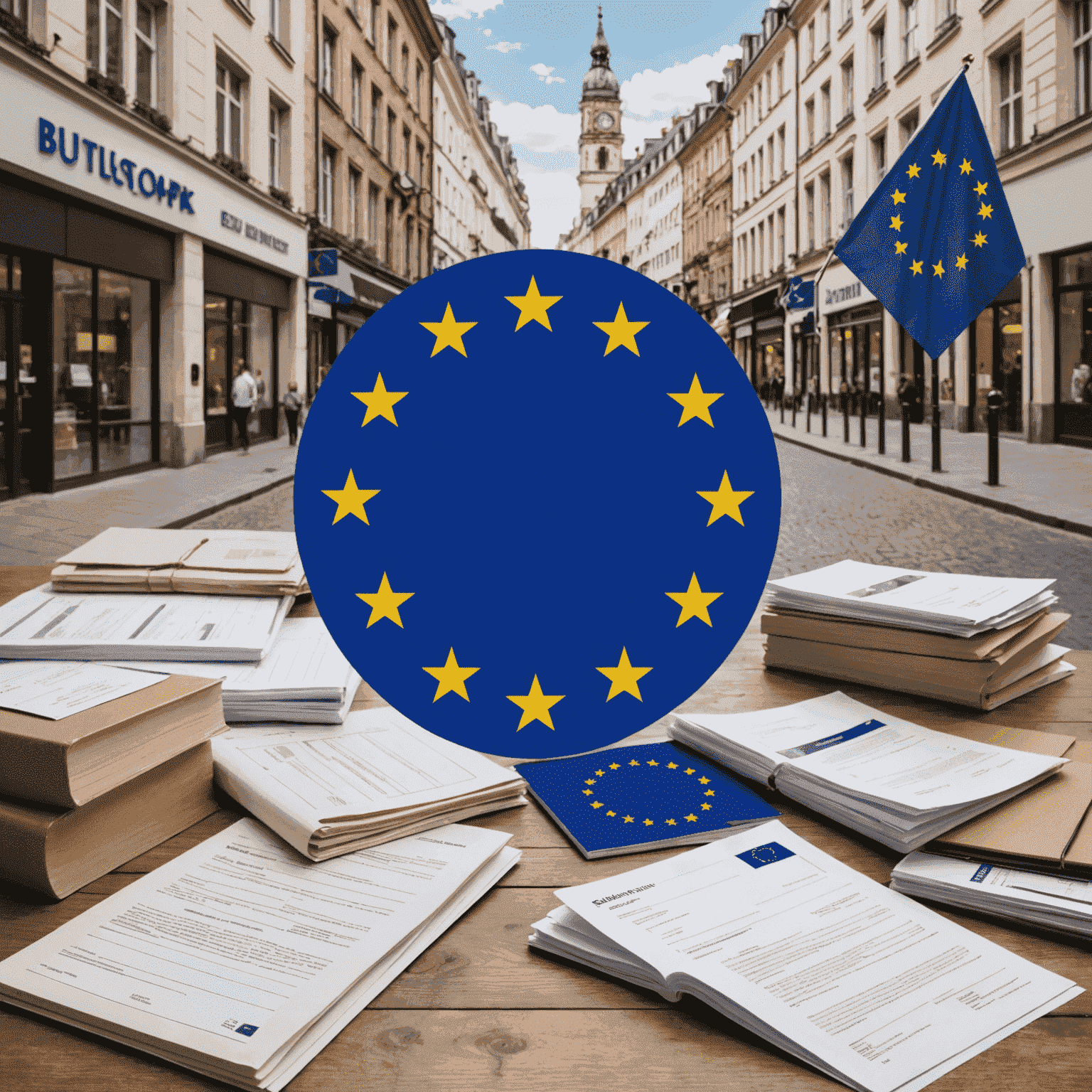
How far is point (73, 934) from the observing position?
114 cm

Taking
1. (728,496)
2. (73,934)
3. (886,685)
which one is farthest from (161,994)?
(886,685)

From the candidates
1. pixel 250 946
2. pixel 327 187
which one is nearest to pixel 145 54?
pixel 327 187

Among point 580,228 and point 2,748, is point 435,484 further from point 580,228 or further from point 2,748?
point 580,228

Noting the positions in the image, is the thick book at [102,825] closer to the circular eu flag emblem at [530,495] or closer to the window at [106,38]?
the circular eu flag emblem at [530,495]

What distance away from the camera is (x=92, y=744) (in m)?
1.23

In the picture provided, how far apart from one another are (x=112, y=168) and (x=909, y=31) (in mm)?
18467

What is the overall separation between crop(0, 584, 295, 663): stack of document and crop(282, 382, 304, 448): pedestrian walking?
59.1 ft

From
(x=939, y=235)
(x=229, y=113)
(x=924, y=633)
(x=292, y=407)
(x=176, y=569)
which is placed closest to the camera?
(x=924, y=633)

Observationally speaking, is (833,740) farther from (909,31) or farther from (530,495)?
(909,31)

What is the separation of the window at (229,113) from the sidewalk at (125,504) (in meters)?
5.38

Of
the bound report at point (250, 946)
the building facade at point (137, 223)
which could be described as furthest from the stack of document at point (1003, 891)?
the building facade at point (137, 223)

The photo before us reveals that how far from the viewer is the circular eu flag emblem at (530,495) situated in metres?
1.23

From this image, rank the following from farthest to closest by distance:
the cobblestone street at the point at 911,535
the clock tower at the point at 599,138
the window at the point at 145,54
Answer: the clock tower at the point at 599,138, the window at the point at 145,54, the cobblestone street at the point at 911,535

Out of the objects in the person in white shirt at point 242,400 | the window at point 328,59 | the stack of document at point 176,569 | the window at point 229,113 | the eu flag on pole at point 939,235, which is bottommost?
the stack of document at point 176,569
